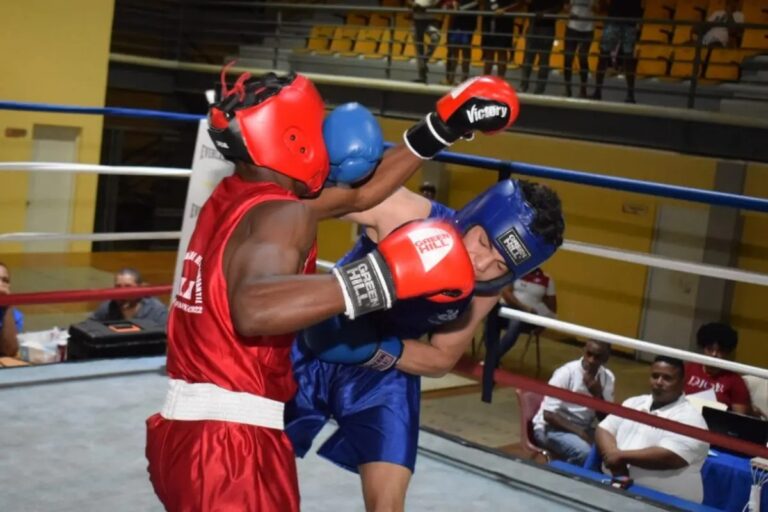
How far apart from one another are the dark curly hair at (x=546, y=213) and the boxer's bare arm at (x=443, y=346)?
0.18 metres

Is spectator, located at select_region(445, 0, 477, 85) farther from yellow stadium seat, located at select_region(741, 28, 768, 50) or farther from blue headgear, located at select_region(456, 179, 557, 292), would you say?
blue headgear, located at select_region(456, 179, 557, 292)

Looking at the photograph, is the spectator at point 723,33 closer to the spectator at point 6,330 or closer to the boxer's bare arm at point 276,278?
the spectator at point 6,330

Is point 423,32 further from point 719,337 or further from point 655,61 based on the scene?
point 719,337

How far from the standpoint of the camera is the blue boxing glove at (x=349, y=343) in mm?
1847

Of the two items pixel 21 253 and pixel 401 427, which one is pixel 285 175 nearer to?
pixel 401 427

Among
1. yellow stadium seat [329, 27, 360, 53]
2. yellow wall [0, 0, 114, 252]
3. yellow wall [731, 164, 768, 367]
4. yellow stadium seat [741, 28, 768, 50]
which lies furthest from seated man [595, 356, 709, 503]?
yellow stadium seat [329, 27, 360, 53]

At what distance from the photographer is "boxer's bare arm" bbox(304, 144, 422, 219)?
2066 millimetres

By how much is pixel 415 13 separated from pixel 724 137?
350cm

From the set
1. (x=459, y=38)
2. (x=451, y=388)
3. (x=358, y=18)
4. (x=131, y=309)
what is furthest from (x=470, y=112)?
(x=358, y=18)

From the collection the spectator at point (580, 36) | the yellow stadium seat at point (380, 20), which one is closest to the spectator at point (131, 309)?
the spectator at point (580, 36)

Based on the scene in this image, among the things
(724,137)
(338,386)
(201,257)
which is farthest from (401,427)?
(724,137)

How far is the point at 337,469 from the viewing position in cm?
277

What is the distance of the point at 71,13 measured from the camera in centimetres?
988

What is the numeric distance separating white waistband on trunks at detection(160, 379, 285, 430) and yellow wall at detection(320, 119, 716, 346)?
7587 millimetres
